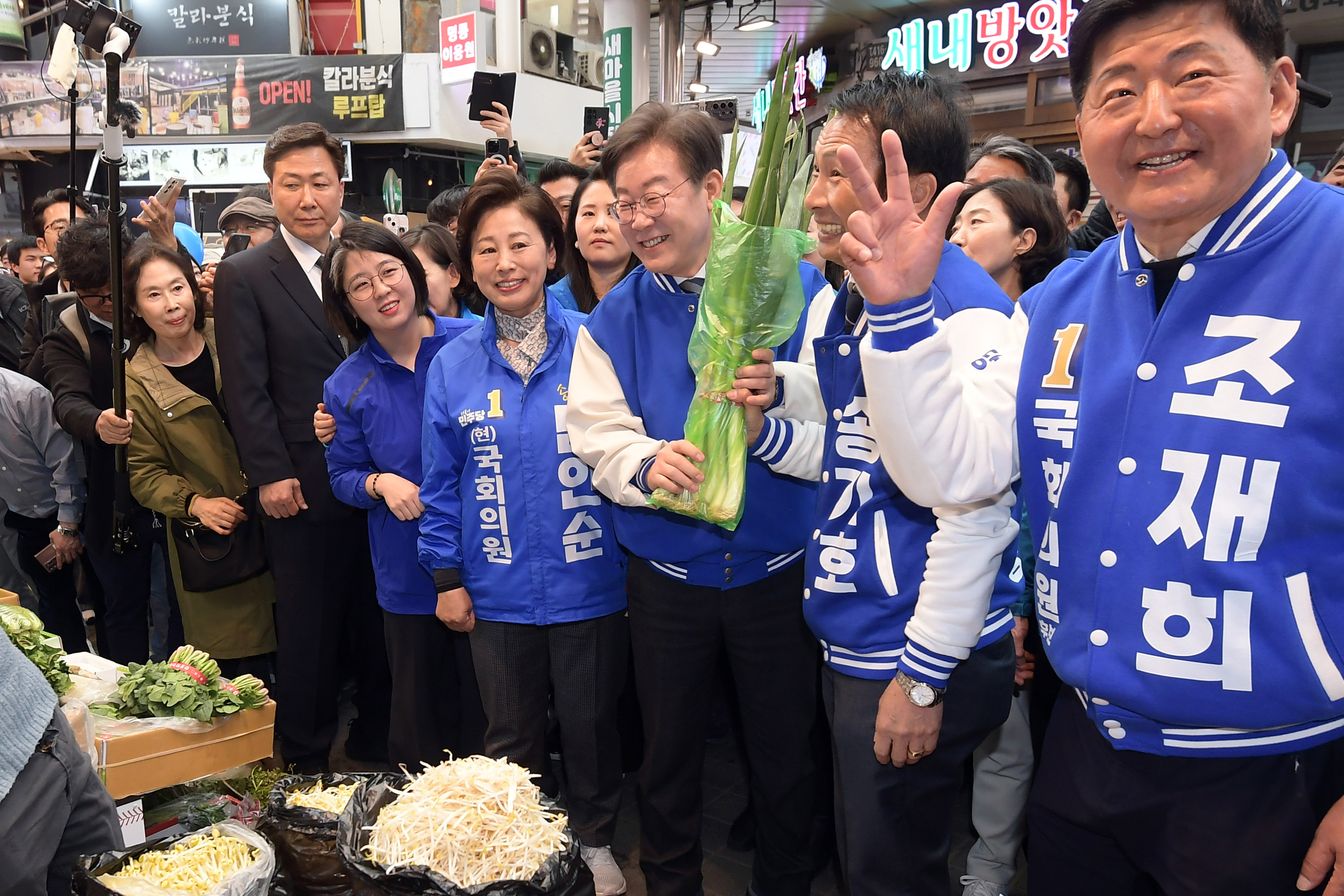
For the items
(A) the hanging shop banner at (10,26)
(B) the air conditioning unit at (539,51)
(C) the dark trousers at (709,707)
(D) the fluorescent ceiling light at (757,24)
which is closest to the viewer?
(C) the dark trousers at (709,707)

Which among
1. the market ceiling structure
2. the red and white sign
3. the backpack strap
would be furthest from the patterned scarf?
the red and white sign

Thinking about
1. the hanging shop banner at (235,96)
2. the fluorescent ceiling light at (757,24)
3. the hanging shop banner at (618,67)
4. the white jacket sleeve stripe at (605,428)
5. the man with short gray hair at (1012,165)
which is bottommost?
the white jacket sleeve stripe at (605,428)

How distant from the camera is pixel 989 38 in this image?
822 cm

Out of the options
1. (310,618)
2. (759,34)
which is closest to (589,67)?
(759,34)

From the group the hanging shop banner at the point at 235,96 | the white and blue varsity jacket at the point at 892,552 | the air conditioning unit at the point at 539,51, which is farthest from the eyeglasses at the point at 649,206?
the air conditioning unit at the point at 539,51

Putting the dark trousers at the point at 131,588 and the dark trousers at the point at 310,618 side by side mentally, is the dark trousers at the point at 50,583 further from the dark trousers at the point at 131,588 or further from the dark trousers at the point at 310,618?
the dark trousers at the point at 310,618

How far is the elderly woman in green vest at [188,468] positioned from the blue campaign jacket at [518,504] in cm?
112

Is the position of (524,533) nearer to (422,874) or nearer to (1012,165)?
(422,874)

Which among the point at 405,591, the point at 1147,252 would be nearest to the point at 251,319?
the point at 405,591

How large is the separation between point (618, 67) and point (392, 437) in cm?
684

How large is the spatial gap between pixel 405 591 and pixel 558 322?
92 cm

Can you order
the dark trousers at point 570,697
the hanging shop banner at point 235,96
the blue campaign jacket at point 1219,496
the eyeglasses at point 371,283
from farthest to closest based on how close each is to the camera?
1. the hanging shop banner at point 235,96
2. the eyeglasses at point 371,283
3. the dark trousers at point 570,697
4. the blue campaign jacket at point 1219,496

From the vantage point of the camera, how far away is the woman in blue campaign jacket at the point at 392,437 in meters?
2.62

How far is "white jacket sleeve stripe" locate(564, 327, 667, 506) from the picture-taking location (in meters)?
1.86
